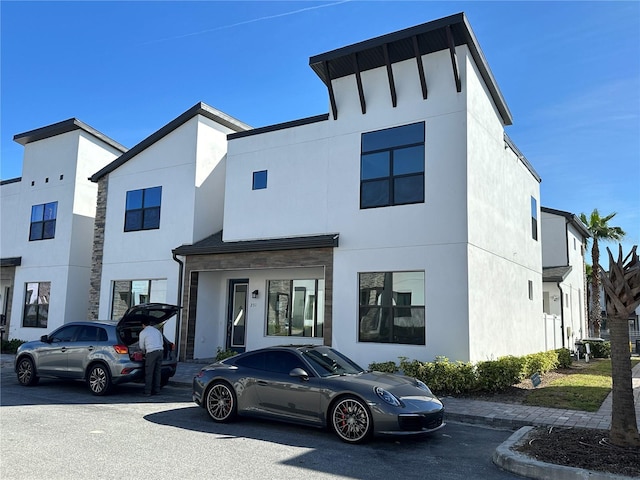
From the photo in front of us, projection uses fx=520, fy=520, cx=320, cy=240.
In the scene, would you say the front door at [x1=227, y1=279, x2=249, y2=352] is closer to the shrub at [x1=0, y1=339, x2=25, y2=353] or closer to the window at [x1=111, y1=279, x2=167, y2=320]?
the window at [x1=111, y1=279, x2=167, y2=320]

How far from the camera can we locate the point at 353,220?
13.4 m

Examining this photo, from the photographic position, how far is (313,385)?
7.74 metres

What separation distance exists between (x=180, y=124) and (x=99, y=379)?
9372mm

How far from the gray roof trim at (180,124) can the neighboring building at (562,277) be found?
13.5 metres

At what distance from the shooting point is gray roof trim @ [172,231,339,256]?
1347 centimetres

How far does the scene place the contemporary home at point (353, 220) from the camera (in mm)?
12352

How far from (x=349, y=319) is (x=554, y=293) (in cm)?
1313

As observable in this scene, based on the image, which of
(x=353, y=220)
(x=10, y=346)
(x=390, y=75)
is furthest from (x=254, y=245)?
(x=10, y=346)

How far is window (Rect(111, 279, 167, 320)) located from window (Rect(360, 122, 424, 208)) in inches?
307

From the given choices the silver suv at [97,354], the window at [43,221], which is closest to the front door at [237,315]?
the silver suv at [97,354]

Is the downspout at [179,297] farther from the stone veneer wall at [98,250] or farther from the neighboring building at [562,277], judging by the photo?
the neighboring building at [562,277]

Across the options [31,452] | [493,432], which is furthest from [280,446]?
[493,432]

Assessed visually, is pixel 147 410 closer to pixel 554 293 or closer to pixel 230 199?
pixel 230 199

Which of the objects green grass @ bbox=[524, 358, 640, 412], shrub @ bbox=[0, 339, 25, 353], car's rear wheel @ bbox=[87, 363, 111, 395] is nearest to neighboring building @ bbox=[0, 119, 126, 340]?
shrub @ bbox=[0, 339, 25, 353]
